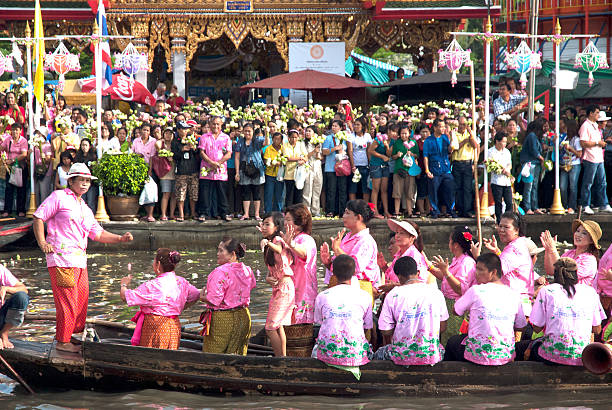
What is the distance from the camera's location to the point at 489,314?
298 inches

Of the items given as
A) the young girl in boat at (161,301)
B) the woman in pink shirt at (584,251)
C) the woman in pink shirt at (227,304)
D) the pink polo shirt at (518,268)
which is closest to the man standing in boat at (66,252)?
the young girl in boat at (161,301)

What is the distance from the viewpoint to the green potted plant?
15.8m

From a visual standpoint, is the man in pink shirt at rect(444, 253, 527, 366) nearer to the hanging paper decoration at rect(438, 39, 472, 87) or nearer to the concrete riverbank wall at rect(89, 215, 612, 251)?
the concrete riverbank wall at rect(89, 215, 612, 251)

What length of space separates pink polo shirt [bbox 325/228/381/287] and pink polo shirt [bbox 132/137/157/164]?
8.45 m

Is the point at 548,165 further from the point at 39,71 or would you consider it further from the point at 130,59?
the point at 39,71

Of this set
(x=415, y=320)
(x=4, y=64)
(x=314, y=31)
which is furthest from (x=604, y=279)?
(x=314, y=31)

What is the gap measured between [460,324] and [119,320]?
14.5 feet

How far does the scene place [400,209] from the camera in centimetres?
1750

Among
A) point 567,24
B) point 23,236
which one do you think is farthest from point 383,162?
point 567,24

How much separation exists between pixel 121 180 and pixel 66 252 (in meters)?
7.46

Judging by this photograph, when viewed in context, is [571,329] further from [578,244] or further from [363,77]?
[363,77]

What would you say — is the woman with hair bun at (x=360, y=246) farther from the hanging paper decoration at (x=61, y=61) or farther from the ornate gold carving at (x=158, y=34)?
the ornate gold carving at (x=158, y=34)

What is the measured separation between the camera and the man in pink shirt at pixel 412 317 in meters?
7.47

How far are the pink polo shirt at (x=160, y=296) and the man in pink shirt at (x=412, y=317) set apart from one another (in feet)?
6.26
